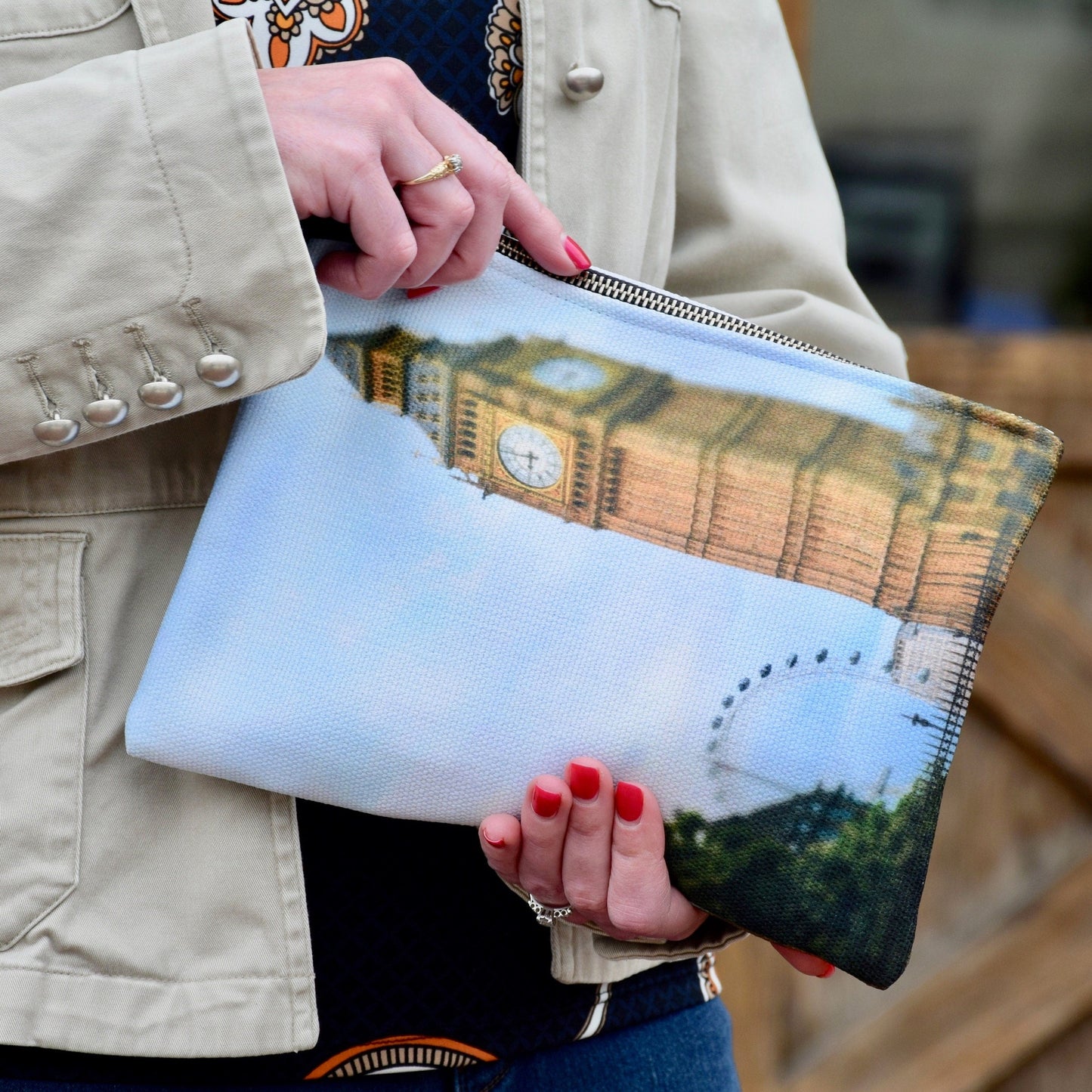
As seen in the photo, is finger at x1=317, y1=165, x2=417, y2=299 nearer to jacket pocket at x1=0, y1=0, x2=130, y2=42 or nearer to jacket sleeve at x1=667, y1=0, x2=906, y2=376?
jacket pocket at x1=0, y1=0, x2=130, y2=42

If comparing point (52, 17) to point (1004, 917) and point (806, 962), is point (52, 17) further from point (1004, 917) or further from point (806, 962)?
point (1004, 917)

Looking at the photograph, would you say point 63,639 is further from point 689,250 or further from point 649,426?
point 689,250

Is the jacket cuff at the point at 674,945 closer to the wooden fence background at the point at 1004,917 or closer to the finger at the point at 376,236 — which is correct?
the finger at the point at 376,236

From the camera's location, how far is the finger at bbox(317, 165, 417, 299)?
595 millimetres

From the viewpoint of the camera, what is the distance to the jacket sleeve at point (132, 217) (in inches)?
22.8

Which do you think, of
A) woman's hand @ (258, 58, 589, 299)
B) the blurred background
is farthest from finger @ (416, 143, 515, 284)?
the blurred background

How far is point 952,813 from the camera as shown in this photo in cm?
217

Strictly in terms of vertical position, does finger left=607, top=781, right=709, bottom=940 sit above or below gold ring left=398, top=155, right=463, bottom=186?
below

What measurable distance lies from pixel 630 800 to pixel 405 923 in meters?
0.19

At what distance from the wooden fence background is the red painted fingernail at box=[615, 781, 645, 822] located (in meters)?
1.61

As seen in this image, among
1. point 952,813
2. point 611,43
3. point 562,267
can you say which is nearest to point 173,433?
point 562,267

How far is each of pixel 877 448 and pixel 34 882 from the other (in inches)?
21.8

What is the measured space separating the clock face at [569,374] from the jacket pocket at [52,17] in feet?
1.05

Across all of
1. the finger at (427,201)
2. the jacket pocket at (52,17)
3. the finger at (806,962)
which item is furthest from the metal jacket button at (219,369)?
the finger at (806,962)
